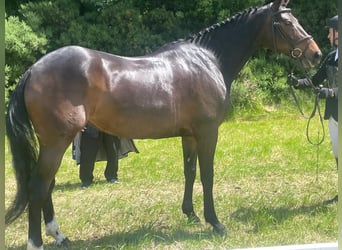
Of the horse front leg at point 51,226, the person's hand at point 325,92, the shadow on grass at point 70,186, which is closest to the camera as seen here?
the horse front leg at point 51,226

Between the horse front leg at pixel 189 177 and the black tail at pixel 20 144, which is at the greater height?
the black tail at pixel 20 144

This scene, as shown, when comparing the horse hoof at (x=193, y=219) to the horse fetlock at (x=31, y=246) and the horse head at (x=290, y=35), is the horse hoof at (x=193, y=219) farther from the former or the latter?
the horse head at (x=290, y=35)

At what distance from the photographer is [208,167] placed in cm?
353

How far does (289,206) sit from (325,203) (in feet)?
1.05

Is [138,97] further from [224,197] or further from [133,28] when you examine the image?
[224,197]

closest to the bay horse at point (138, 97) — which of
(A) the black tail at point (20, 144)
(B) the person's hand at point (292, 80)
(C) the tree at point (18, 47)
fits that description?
(A) the black tail at point (20, 144)

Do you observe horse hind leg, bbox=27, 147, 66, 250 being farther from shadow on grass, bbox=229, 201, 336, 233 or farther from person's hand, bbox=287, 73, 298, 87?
person's hand, bbox=287, 73, 298, 87

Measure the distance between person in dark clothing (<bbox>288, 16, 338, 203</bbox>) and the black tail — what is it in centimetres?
182

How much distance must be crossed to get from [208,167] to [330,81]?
1171 mm

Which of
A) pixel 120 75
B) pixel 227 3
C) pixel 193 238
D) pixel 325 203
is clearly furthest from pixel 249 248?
pixel 227 3

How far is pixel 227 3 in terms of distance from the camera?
4.08 metres

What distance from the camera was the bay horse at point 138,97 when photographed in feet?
9.93

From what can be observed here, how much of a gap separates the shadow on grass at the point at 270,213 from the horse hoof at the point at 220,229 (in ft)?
0.78

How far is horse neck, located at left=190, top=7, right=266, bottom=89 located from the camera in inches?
141
